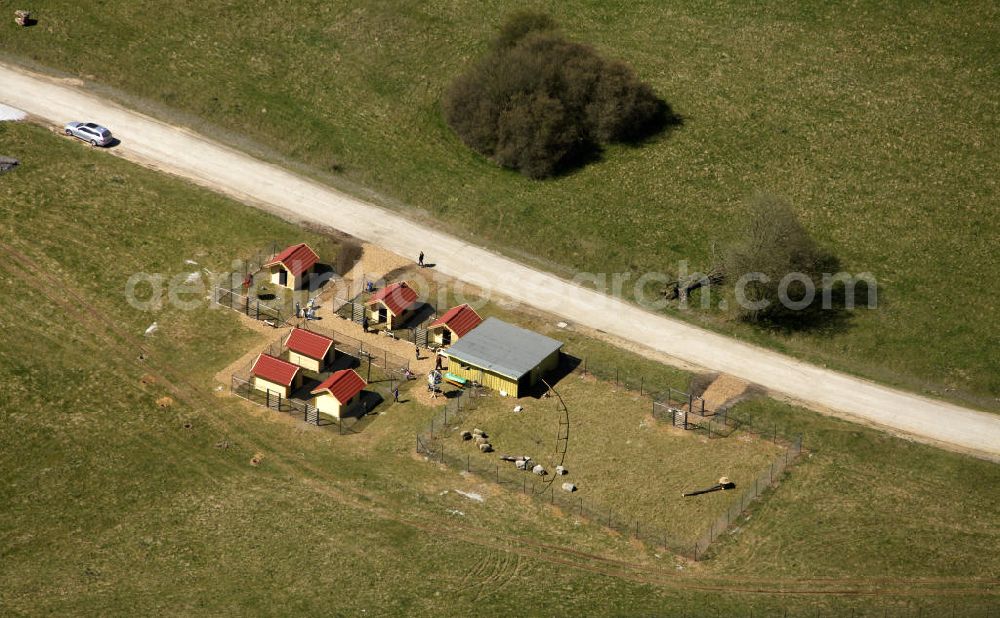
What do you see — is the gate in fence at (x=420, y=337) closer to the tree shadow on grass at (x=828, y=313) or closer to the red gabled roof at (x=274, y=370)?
the red gabled roof at (x=274, y=370)

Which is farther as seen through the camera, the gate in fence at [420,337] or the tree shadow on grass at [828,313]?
the tree shadow on grass at [828,313]

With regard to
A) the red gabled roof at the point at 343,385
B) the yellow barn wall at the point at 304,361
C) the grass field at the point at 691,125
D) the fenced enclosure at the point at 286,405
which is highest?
the grass field at the point at 691,125

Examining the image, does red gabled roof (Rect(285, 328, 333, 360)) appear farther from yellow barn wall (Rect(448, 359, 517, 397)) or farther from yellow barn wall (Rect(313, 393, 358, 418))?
yellow barn wall (Rect(448, 359, 517, 397))

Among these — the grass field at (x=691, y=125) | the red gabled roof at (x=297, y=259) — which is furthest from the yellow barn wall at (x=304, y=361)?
the grass field at (x=691, y=125)

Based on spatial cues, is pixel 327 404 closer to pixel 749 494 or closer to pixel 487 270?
pixel 487 270

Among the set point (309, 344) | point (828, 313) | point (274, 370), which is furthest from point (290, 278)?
point (828, 313)
